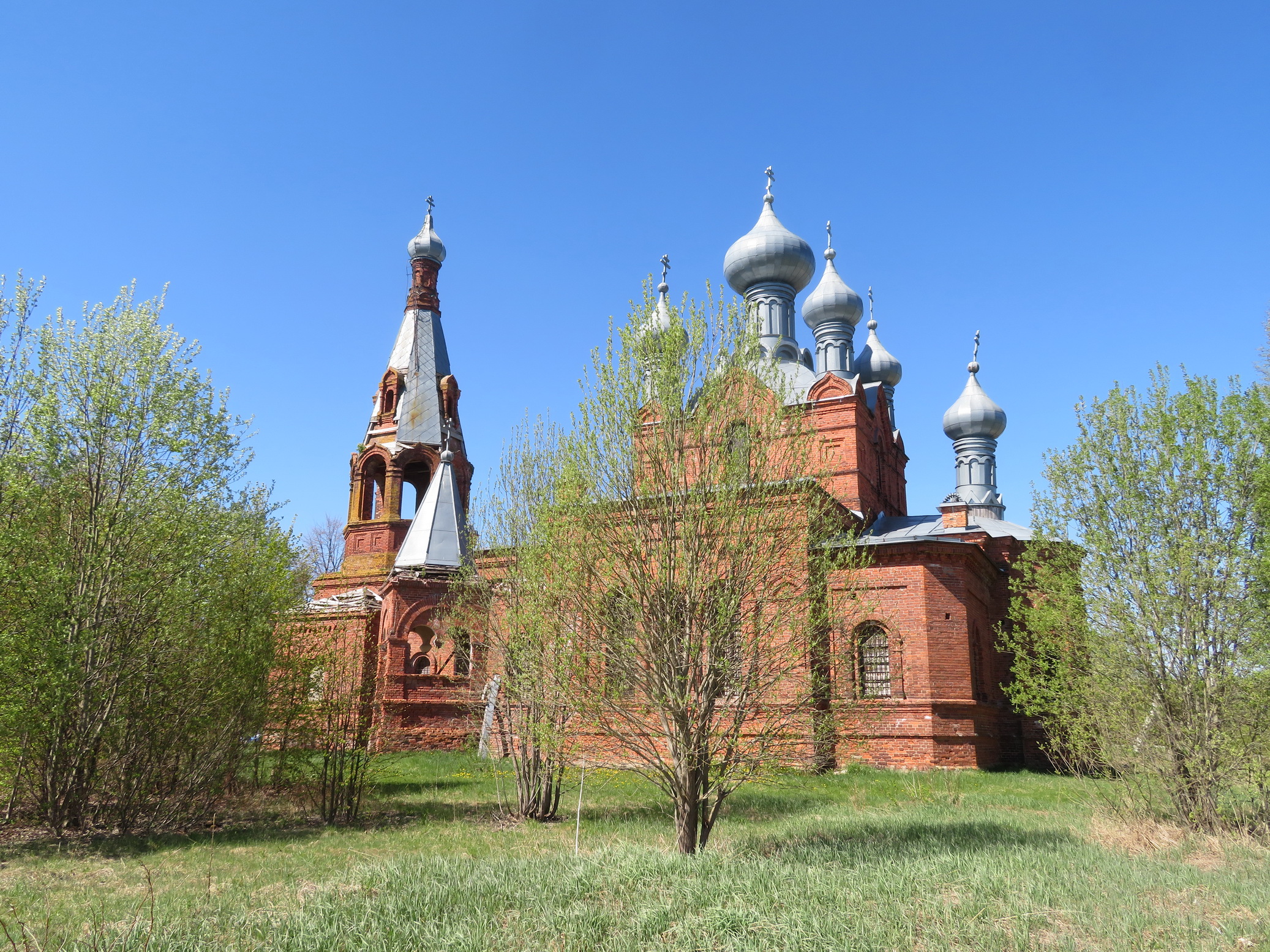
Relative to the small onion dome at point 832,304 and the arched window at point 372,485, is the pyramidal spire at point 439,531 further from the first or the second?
the small onion dome at point 832,304

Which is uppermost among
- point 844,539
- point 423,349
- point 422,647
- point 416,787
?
point 423,349

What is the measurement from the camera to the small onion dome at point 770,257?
25.0 m

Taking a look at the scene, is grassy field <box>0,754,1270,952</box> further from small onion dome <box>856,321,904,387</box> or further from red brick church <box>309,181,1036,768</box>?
small onion dome <box>856,321,904,387</box>

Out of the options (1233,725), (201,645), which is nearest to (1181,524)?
(1233,725)

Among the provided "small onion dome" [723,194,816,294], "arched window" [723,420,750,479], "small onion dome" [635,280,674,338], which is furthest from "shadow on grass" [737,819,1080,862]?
"small onion dome" [723,194,816,294]

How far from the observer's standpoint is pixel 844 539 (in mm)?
8977

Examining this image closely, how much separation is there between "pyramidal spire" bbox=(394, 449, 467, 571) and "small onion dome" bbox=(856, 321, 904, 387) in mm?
14593

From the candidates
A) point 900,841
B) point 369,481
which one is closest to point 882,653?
point 900,841

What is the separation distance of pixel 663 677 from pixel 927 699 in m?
11.5

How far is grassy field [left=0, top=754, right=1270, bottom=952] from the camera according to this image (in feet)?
18.0

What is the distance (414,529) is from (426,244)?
11017 millimetres

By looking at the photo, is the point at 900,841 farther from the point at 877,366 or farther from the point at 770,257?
the point at 877,366

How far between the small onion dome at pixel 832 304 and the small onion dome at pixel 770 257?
242cm

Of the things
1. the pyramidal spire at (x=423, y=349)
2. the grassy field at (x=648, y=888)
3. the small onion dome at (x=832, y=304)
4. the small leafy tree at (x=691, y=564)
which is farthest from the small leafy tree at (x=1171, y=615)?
the pyramidal spire at (x=423, y=349)
